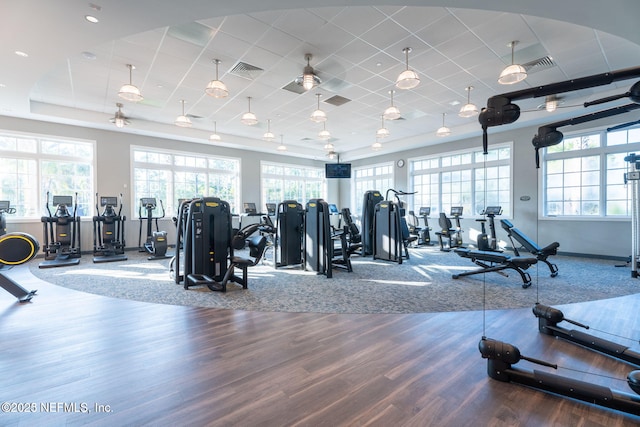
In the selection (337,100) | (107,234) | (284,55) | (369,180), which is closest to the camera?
(284,55)

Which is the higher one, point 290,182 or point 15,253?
point 290,182

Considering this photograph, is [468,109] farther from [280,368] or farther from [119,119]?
[119,119]

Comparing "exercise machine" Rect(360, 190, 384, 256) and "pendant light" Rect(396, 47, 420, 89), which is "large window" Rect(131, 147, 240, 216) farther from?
"pendant light" Rect(396, 47, 420, 89)

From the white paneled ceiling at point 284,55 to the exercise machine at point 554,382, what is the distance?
2589mm

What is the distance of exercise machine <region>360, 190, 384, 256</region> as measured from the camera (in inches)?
280

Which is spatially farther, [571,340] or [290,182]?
[290,182]

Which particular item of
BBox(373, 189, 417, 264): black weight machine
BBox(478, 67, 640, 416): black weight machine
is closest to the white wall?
BBox(373, 189, 417, 264): black weight machine

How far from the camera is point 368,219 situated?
718 centimetres

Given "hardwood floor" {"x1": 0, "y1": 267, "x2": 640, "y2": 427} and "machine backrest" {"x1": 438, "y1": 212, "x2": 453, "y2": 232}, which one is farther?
"machine backrest" {"x1": 438, "y1": 212, "x2": 453, "y2": 232}

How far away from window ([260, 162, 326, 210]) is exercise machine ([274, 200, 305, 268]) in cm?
567

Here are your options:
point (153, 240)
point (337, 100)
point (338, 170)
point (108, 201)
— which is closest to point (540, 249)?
point (337, 100)

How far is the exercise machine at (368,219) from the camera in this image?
7.10 meters

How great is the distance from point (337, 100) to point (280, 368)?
20.4 ft

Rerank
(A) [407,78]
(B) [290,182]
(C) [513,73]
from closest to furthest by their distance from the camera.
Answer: (C) [513,73] → (A) [407,78] → (B) [290,182]
